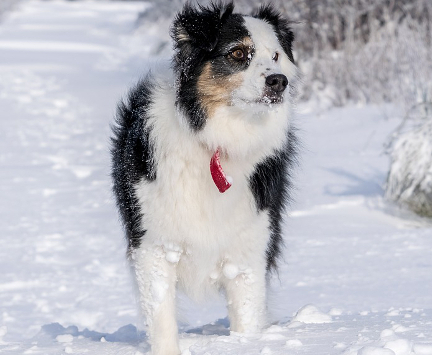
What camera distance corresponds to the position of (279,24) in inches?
150

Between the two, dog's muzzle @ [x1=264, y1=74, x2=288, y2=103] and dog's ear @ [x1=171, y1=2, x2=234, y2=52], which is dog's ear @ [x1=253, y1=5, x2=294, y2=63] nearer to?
dog's ear @ [x1=171, y1=2, x2=234, y2=52]

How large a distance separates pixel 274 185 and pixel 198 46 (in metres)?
0.70

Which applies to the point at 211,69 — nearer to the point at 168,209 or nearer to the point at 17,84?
the point at 168,209

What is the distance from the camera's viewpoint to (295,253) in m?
5.54

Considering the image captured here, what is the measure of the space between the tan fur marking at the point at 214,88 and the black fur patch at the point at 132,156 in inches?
11.3

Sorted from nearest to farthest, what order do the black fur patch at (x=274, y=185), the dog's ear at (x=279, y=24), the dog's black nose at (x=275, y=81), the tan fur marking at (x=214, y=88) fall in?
the dog's black nose at (x=275, y=81) → the tan fur marking at (x=214, y=88) → the black fur patch at (x=274, y=185) → the dog's ear at (x=279, y=24)

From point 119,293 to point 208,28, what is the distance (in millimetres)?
2289

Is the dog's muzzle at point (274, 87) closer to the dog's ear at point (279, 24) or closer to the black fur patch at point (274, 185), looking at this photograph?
the black fur patch at point (274, 185)

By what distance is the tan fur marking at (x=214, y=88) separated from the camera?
332cm

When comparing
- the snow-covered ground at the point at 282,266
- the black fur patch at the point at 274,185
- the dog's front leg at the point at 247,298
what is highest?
the black fur patch at the point at 274,185

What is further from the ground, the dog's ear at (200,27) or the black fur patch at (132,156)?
the dog's ear at (200,27)

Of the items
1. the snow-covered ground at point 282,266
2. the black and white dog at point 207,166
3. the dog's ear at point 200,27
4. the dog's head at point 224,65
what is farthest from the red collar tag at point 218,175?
the snow-covered ground at point 282,266

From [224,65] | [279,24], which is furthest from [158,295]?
[279,24]

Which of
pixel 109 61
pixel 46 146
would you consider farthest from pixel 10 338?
pixel 109 61
